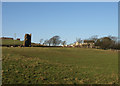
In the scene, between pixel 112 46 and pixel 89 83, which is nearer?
pixel 89 83

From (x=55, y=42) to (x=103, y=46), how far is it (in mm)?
54475

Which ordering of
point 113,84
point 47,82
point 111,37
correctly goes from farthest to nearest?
point 111,37 → point 113,84 → point 47,82

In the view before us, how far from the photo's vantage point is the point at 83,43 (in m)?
144

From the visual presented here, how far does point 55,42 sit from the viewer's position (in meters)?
146

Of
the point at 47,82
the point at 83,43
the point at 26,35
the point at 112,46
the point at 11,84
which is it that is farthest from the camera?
the point at 83,43

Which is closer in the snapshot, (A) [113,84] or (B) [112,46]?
(A) [113,84]

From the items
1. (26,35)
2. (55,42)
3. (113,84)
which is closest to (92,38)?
(55,42)

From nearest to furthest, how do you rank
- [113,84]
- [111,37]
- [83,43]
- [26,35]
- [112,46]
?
1. [113,84]
2. [26,35]
3. [112,46]
4. [111,37]
5. [83,43]

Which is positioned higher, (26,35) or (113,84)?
(26,35)

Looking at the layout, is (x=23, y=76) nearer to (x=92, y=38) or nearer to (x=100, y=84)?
(x=100, y=84)

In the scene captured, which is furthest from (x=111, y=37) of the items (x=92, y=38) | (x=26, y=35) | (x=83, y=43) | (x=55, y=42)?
(x=26, y=35)

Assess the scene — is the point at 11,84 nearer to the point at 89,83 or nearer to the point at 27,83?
the point at 27,83

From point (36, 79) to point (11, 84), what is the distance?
7.29ft

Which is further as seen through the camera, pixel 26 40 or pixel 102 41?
pixel 102 41
